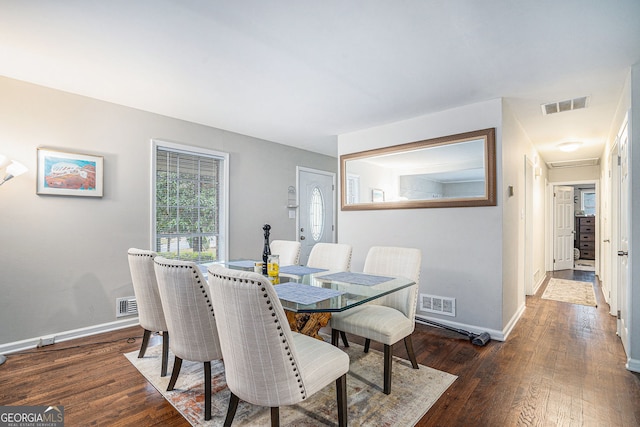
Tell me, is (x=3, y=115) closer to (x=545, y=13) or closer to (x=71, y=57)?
(x=71, y=57)

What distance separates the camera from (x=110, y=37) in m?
2.08

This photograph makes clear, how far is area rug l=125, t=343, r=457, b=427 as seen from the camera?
1789 mm

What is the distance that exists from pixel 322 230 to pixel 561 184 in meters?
5.22

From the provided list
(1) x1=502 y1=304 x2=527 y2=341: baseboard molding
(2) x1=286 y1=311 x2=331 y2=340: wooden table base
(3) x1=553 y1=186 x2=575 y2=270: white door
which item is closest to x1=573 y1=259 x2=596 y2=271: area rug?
(3) x1=553 y1=186 x2=575 y2=270: white door

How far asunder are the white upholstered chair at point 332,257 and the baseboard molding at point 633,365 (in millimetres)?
2274

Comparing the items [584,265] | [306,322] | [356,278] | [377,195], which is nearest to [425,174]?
[377,195]

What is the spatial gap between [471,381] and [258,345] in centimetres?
175

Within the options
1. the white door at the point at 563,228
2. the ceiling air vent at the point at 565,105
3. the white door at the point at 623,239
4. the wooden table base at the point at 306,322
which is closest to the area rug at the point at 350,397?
the wooden table base at the point at 306,322

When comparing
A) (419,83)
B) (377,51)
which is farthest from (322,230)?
(377,51)

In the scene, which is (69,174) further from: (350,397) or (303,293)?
(350,397)

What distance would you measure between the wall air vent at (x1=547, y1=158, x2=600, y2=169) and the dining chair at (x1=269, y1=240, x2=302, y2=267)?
5857mm

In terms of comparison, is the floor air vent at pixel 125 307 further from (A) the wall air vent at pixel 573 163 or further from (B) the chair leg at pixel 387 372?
(A) the wall air vent at pixel 573 163

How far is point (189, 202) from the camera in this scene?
392 centimetres

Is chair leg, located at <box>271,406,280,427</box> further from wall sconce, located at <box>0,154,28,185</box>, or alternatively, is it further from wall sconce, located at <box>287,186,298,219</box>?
wall sconce, located at <box>287,186,298,219</box>
